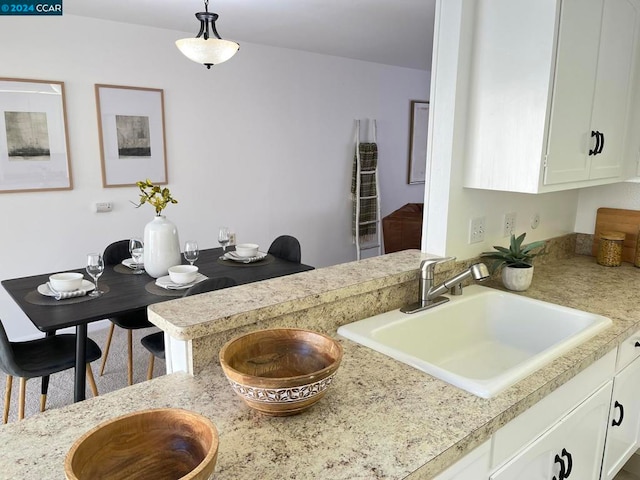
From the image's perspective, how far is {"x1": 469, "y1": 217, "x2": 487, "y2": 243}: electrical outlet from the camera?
202cm

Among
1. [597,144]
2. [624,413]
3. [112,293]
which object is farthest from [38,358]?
[597,144]

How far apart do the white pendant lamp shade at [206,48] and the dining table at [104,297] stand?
1215mm

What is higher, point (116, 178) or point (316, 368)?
point (116, 178)

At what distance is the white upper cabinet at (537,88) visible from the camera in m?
1.67

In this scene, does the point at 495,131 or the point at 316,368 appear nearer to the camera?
the point at 316,368

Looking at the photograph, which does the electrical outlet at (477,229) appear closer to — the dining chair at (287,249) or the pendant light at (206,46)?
the dining chair at (287,249)

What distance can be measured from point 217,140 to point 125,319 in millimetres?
1905

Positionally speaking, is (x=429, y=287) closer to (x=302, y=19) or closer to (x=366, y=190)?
(x=302, y=19)

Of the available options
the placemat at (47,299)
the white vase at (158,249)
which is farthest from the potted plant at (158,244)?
the placemat at (47,299)

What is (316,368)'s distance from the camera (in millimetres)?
1164

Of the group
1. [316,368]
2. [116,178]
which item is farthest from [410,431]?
[116,178]

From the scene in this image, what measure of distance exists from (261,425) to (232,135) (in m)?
3.65

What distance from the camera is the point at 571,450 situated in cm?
152

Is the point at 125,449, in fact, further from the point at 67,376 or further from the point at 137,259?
the point at 67,376
